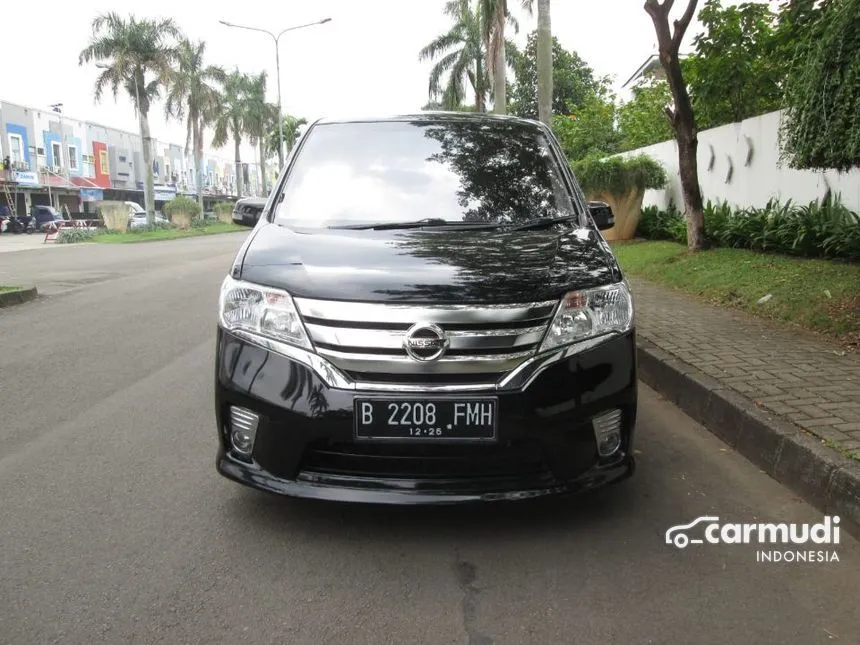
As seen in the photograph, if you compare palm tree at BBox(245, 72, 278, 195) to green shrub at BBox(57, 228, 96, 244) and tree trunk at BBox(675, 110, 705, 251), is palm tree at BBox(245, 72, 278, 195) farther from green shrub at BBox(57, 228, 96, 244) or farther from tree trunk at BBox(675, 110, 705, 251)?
tree trunk at BBox(675, 110, 705, 251)

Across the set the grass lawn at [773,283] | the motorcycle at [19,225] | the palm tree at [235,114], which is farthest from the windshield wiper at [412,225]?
the palm tree at [235,114]

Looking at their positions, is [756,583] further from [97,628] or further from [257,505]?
[97,628]

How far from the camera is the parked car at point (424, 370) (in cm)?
269

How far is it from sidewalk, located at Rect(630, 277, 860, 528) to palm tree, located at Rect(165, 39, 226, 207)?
3581 centimetres

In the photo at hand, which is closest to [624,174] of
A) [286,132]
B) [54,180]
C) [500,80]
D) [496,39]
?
[500,80]

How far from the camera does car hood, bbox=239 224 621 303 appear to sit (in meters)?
2.81

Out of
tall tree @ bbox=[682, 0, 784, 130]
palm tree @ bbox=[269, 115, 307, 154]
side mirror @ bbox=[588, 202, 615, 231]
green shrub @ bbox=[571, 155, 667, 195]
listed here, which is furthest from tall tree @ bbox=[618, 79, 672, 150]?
palm tree @ bbox=[269, 115, 307, 154]

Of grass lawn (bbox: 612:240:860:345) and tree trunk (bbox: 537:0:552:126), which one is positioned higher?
tree trunk (bbox: 537:0:552:126)

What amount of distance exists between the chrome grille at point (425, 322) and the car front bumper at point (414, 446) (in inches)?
3.9

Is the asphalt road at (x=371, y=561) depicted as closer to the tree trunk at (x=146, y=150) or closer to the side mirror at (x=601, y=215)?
the side mirror at (x=601, y=215)

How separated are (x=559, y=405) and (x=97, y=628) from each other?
1719 mm

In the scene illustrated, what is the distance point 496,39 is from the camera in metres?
20.9

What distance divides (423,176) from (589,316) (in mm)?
1448

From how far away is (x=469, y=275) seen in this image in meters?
2.90
